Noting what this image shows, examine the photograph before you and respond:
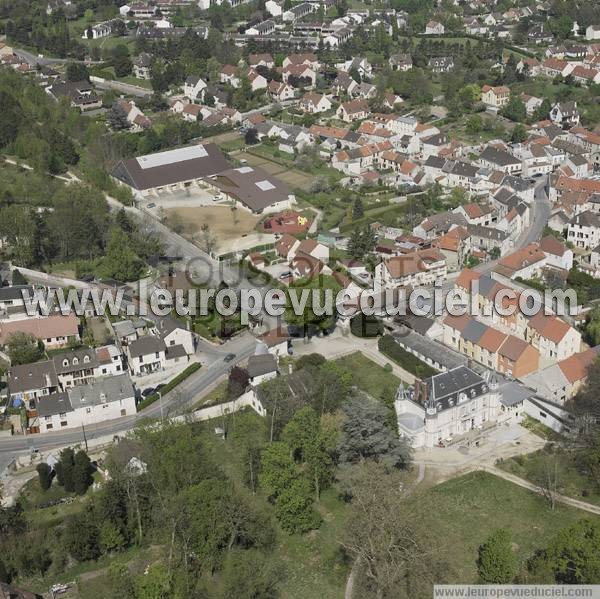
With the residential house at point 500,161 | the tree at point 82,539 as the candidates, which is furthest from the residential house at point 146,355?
the residential house at point 500,161

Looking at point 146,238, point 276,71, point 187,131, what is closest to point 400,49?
point 276,71

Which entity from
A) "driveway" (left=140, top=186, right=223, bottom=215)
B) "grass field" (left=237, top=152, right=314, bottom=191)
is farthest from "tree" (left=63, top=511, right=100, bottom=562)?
"grass field" (left=237, top=152, right=314, bottom=191)

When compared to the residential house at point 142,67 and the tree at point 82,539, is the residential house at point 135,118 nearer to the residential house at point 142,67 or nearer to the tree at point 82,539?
the residential house at point 142,67

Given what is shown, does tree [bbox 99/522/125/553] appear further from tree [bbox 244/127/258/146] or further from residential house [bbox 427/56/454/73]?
residential house [bbox 427/56/454/73]

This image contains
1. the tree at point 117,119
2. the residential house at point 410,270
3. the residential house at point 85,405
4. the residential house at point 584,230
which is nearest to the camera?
the residential house at point 85,405

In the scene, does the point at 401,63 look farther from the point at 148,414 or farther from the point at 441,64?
the point at 148,414
